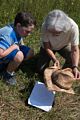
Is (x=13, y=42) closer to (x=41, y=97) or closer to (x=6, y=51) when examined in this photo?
(x=6, y=51)

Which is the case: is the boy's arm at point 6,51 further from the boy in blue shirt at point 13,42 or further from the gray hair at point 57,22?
the gray hair at point 57,22

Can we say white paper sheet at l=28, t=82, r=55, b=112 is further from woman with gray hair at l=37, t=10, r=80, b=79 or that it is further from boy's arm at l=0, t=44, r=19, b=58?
boy's arm at l=0, t=44, r=19, b=58

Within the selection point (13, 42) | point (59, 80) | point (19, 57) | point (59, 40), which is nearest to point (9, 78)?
point (19, 57)

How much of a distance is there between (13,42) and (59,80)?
682mm

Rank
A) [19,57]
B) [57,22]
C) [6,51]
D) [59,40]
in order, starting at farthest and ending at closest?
[59,40] → [19,57] → [6,51] → [57,22]

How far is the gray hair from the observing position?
446cm

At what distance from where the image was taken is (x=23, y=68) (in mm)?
5160

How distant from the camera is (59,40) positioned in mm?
4938

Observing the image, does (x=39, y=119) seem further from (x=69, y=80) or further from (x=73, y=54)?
(x=73, y=54)

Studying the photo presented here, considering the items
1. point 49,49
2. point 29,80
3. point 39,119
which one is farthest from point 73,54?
point 39,119

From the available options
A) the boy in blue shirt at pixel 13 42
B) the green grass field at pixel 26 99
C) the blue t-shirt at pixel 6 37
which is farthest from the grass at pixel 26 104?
the blue t-shirt at pixel 6 37

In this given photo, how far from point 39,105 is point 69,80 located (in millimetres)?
428

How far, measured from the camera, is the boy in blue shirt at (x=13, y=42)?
4.62 meters

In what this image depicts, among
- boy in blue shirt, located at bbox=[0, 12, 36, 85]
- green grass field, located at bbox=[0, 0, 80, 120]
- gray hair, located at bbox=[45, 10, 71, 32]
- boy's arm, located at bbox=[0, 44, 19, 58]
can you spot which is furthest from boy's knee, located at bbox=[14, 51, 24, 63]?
gray hair, located at bbox=[45, 10, 71, 32]
